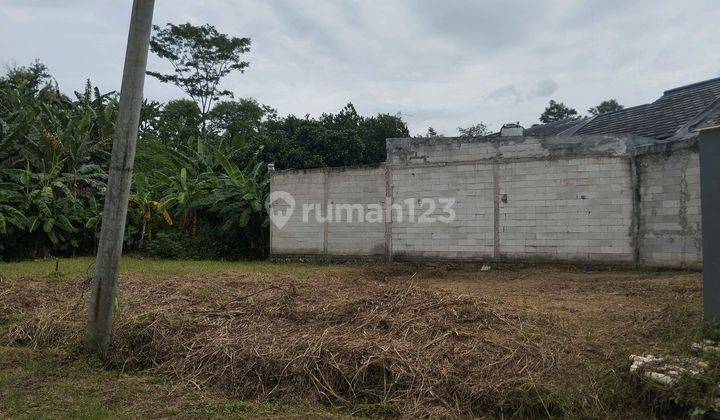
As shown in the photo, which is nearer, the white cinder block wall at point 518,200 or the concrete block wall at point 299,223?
the white cinder block wall at point 518,200

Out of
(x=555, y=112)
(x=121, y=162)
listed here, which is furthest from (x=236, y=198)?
(x=555, y=112)

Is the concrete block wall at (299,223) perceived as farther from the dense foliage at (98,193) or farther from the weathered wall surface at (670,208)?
the weathered wall surface at (670,208)

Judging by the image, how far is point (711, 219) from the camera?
144 inches

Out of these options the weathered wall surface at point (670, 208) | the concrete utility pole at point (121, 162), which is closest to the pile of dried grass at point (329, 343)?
the concrete utility pole at point (121, 162)

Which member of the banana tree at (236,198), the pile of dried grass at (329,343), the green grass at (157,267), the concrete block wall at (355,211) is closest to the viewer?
the pile of dried grass at (329,343)

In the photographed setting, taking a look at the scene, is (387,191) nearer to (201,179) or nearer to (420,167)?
(420,167)

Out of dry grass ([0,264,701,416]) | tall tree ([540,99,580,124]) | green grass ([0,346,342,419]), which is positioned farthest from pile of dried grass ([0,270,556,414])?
tall tree ([540,99,580,124])

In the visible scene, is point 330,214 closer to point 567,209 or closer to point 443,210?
point 443,210

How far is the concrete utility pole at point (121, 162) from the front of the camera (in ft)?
13.7

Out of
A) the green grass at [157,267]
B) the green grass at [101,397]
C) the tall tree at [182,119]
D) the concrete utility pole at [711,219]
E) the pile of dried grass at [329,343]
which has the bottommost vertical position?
the green grass at [101,397]

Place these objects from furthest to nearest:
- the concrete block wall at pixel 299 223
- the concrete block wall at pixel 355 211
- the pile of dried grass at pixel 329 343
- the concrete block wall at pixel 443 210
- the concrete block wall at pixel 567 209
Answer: the concrete block wall at pixel 299 223
the concrete block wall at pixel 355 211
the concrete block wall at pixel 443 210
the concrete block wall at pixel 567 209
the pile of dried grass at pixel 329 343

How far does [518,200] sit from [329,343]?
637cm

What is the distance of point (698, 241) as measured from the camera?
764 cm

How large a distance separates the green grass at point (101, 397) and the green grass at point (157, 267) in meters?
4.27
